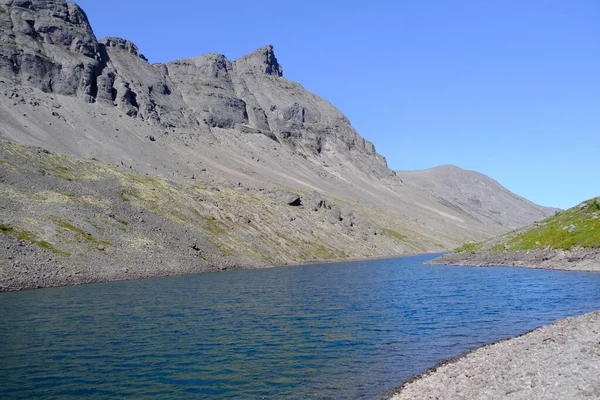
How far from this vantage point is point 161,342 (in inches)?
1425

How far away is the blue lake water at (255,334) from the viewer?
86.5 feet

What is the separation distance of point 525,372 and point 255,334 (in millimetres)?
22512

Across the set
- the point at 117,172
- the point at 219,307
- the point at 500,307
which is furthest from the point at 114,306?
the point at 117,172

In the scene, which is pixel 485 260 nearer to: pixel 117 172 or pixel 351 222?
pixel 351 222

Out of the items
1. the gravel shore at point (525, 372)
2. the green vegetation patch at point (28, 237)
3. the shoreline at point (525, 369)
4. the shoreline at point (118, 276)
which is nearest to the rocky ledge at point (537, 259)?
the shoreline at point (525, 369)

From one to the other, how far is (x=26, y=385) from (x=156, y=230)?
8693 cm

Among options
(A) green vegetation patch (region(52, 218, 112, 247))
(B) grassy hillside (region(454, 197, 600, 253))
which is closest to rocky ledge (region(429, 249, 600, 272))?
(B) grassy hillside (region(454, 197, 600, 253))

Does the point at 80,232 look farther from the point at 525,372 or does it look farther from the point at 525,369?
the point at 525,372

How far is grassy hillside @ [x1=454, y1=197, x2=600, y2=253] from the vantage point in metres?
83.8

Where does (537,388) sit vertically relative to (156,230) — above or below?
above

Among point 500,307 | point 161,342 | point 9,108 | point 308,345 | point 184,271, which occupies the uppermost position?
point 9,108

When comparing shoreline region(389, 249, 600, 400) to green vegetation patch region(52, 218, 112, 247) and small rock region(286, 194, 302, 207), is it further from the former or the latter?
small rock region(286, 194, 302, 207)

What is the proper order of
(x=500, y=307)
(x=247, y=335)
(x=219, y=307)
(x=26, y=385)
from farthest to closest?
(x=219, y=307) < (x=500, y=307) < (x=247, y=335) < (x=26, y=385)

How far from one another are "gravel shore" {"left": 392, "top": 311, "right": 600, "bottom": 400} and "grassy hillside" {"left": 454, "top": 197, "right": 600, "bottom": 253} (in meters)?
61.9
